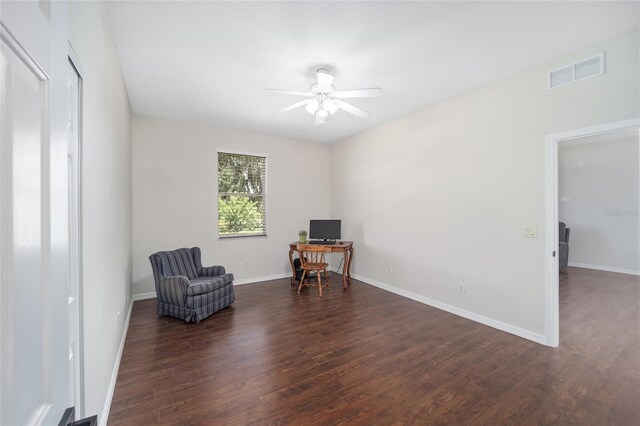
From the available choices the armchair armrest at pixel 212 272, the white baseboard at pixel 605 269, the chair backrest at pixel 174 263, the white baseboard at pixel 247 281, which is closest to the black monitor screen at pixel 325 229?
the white baseboard at pixel 247 281

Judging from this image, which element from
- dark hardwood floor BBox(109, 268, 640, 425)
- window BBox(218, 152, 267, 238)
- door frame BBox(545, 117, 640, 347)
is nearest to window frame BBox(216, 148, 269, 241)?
window BBox(218, 152, 267, 238)

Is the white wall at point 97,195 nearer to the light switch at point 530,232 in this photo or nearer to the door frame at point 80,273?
the door frame at point 80,273

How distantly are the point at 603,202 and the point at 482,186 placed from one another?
4.98 meters

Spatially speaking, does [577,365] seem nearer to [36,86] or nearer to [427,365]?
[427,365]

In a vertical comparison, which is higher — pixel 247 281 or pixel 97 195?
pixel 97 195

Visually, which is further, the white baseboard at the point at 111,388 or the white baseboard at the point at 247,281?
the white baseboard at the point at 247,281

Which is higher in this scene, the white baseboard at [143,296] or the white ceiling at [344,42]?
the white ceiling at [344,42]

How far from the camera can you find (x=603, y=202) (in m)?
6.01

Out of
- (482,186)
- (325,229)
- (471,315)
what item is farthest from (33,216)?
(325,229)

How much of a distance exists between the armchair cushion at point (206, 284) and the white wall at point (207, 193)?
1.05 m

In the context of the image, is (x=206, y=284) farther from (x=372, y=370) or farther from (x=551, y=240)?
(x=551, y=240)

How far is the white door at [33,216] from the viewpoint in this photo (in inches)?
19.2

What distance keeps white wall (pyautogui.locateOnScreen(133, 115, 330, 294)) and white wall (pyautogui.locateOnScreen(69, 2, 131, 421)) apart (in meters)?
2.16

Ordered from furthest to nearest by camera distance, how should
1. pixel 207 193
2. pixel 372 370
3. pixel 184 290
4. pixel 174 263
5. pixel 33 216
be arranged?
pixel 207 193 → pixel 174 263 → pixel 184 290 → pixel 372 370 → pixel 33 216
